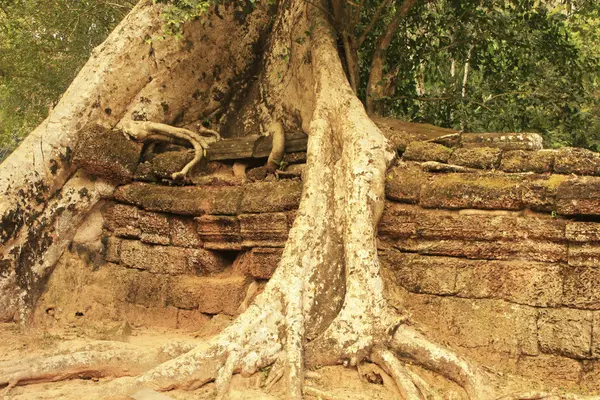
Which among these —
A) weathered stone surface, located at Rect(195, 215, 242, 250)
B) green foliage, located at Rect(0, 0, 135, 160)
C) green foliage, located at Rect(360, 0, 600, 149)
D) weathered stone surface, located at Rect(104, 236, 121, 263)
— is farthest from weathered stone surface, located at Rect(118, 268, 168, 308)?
green foliage, located at Rect(0, 0, 135, 160)

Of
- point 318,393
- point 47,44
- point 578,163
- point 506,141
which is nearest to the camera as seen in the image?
point 318,393

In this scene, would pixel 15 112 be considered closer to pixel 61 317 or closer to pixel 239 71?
pixel 239 71

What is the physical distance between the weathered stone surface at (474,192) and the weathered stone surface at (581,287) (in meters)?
0.52

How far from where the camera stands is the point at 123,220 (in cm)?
608

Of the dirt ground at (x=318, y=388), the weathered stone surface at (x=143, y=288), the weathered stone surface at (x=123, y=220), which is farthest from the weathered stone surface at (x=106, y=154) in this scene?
the dirt ground at (x=318, y=388)

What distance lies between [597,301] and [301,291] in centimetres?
172

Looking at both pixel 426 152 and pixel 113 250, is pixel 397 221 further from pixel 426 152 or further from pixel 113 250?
pixel 113 250

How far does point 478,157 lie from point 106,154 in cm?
311

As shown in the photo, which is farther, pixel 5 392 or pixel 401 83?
pixel 401 83

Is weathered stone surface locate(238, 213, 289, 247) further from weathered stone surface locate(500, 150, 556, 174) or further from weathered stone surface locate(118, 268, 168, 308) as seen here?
weathered stone surface locate(500, 150, 556, 174)

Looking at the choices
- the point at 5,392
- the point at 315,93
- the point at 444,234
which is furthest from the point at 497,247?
the point at 5,392

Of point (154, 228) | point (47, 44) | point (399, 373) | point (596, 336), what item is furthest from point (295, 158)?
point (47, 44)

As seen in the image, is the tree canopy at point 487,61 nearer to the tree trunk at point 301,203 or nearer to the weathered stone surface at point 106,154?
the tree trunk at point 301,203

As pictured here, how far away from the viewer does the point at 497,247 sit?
4277 mm
